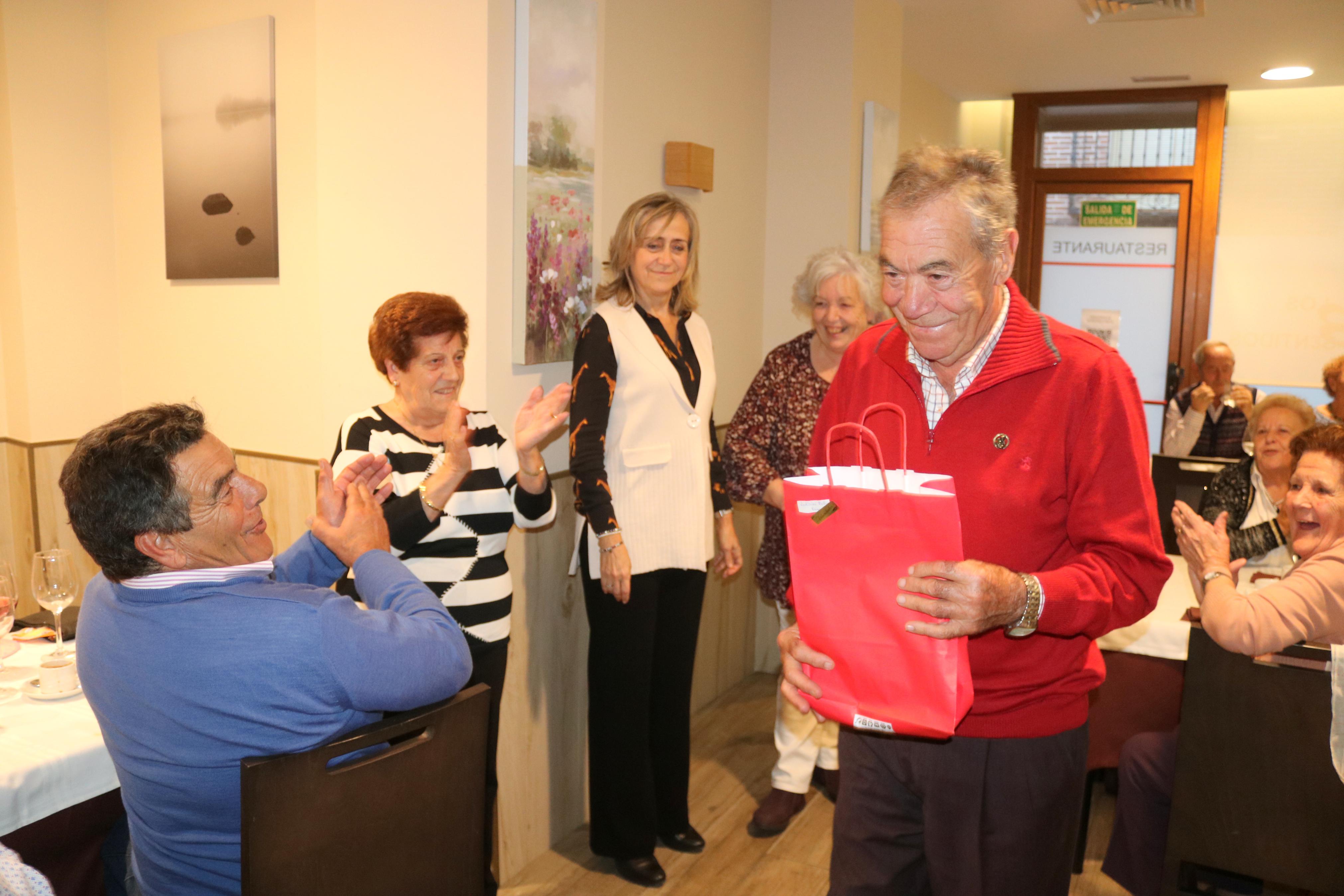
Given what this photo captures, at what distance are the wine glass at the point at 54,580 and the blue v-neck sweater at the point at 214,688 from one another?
1.73 ft

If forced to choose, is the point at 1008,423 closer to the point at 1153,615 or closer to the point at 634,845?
the point at 1153,615

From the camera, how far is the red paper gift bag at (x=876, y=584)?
Answer: 1216mm

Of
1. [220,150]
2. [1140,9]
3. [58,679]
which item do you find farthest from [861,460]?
[1140,9]

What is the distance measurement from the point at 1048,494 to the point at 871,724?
0.40m

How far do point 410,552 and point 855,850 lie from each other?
3.93 ft

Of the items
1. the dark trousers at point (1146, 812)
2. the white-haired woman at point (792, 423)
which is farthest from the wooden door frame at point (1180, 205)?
the dark trousers at point (1146, 812)

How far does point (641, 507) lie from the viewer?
8.78 feet

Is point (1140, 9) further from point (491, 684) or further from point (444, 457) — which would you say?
point (491, 684)

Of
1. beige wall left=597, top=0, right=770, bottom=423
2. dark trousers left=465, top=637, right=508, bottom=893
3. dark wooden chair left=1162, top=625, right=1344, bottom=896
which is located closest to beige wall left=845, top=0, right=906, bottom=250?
beige wall left=597, top=0, right=770, bottom=423

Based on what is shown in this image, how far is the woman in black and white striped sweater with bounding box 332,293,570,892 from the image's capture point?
87.5 inches

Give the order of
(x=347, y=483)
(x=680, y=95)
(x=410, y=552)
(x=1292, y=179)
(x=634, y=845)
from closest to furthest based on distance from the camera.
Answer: (x=347, y=483), (x=410, y=552), (x=634, y=845), (x=680, y=95), (x=1292, y=179)

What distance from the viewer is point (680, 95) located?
3.44 metres

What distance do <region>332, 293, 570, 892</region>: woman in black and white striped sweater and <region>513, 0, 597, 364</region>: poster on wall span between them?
0.34 m

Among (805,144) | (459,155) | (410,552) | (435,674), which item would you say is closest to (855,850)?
(435,674)
